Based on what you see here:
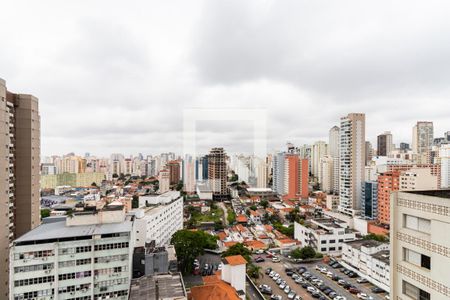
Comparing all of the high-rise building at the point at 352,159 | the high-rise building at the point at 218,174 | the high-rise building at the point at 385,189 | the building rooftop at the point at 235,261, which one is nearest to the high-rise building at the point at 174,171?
the high-rise building at the point at 218,174

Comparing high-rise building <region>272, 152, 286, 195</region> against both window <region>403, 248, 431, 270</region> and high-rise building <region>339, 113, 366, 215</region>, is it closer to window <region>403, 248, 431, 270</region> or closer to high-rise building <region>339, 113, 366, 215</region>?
high-rise building <region>339, 113, 366, 215</region>

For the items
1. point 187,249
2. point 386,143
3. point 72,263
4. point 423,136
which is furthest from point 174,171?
point 423,136

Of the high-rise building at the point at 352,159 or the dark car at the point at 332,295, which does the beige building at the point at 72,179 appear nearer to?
the high-rise building at the point at 352,159

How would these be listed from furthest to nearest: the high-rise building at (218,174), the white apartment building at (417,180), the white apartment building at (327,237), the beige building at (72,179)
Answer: the beige building at (72,179), the high-rise building at (218,174), the white apartment building at (417,180), the white apartment building at (327,237)

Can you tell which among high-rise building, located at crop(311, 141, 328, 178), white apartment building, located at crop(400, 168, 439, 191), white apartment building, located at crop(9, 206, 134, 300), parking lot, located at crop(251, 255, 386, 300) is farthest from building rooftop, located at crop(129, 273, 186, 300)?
high-rise building, located at crop(311, 141, 328, 178)

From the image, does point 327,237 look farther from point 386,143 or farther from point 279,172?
point 386,143

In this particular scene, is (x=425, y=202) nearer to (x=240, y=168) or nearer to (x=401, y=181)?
(x=401, y=181)

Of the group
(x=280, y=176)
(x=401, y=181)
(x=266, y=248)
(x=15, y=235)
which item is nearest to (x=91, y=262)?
(x=15, y=235)
